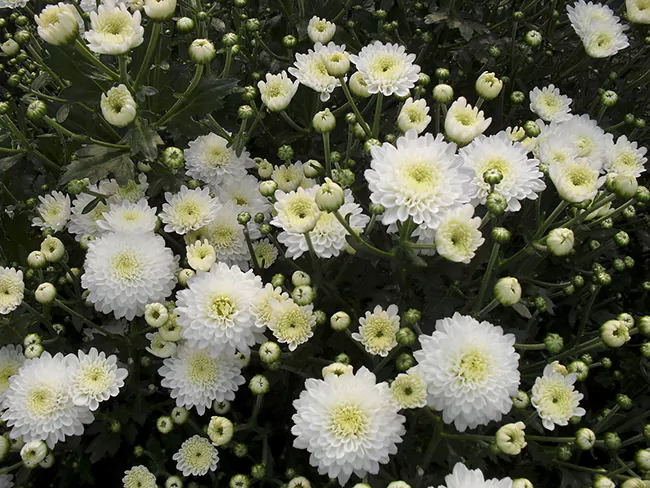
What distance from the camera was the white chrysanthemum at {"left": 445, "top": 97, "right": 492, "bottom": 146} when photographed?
5.91ft

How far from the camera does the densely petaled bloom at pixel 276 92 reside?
2068 mm

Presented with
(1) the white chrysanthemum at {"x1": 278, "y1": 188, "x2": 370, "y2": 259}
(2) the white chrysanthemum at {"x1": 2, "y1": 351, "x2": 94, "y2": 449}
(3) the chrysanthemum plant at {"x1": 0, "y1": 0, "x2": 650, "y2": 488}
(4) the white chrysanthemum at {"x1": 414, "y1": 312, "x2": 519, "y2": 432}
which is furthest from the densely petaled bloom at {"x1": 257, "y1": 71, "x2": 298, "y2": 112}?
(2) the white chrysanthemum at {"x1": 2, "y1": 351, "x2": 94, "y2": 449}

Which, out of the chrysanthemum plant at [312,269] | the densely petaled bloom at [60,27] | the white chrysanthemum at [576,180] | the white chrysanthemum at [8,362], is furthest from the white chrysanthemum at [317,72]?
the white chrysanthemum at [8,362]

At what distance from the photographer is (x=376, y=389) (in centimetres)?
162

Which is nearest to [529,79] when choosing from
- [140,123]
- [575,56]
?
[575,56]

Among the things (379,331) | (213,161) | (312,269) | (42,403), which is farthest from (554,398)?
(42,403)

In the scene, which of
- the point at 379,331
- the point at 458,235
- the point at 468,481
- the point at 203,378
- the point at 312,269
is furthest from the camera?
the point at 312,269

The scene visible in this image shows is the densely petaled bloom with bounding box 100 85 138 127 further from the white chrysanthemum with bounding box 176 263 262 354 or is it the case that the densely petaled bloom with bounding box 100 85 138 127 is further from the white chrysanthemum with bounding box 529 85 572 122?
the white chrysanthemum with bounding box 529 85 572 122

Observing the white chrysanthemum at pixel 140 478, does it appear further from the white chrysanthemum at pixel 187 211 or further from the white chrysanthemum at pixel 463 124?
the white chrysanthemum at pixel 463 124

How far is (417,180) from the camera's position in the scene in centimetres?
170

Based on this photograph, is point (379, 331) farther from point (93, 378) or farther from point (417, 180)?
point (93, 378)

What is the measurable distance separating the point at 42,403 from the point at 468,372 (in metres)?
1.43

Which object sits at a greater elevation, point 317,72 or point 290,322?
point 317,72

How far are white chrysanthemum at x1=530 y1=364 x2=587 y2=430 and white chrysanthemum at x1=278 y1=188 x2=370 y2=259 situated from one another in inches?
30.8
